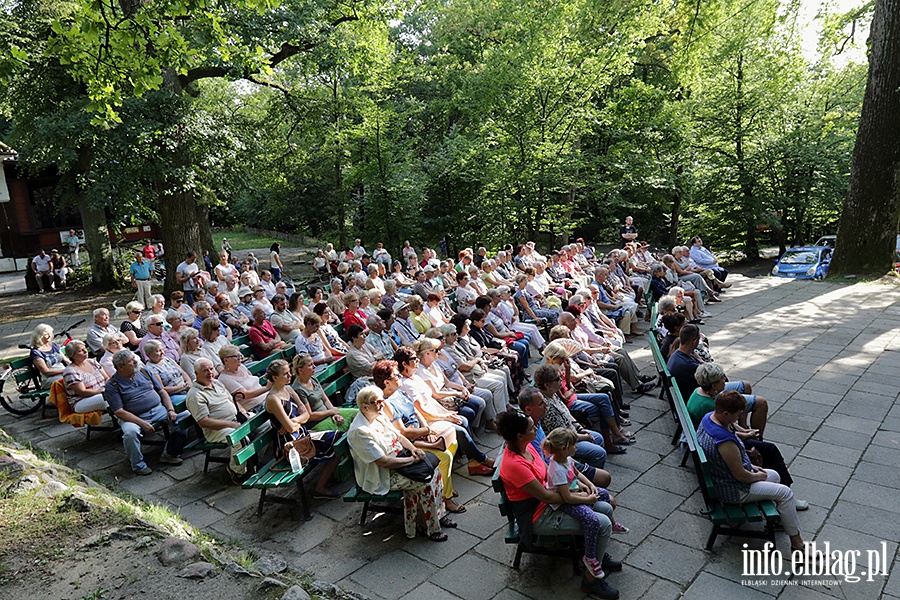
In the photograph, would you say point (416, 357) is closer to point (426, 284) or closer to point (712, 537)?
point (712, 537)

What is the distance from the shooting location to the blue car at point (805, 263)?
16.4 m

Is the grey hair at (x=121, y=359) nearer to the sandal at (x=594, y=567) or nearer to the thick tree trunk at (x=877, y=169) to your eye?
the sandal at (x=594, y=567)

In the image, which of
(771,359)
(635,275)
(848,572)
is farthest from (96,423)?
(635,275)

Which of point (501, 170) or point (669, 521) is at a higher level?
point (501, 170)

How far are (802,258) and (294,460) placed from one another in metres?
17.2

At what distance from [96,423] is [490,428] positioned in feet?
14.4

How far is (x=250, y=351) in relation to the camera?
7902 millimetres

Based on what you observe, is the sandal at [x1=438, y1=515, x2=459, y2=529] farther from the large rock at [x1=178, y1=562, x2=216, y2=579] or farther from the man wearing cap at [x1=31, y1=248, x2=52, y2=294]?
the man wearing cap at [x1=31, y1=248, x2=52, y2=294]

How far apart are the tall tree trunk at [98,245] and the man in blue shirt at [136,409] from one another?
13.8 m

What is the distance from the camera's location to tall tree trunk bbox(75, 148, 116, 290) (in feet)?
58.2

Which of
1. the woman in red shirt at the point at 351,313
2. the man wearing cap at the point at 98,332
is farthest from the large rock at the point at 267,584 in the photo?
the man wearing cap at the point at 98,332

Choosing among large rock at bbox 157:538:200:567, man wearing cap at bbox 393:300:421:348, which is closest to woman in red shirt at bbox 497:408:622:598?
large rock at bbox 157:538:200:567

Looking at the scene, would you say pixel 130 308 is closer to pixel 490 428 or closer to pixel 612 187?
pixel 490 428

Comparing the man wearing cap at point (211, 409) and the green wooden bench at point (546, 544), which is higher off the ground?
the man wearing cap at point (211, 409)
